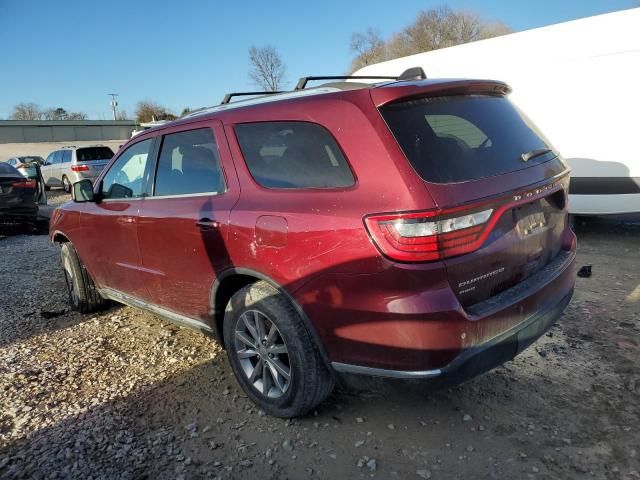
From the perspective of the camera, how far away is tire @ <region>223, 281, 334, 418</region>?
8.48 ft

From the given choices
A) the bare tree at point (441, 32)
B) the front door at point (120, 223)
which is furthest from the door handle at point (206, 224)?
the bare tree at point (441, 32)

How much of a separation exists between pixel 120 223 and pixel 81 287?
4.20 ft

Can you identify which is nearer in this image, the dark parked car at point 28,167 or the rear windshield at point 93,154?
the dark parked car at point 28,167

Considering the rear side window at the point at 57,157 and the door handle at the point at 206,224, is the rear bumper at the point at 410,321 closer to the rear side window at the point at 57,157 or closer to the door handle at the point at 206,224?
the door handle at the point at 206,224

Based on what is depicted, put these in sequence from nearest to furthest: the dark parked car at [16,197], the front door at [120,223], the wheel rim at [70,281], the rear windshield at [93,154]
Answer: the front door at [120,223], the wheel rim at [70,281], the dark parked car at [16,197], the rear windshield at [93,154]

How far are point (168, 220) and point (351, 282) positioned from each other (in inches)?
61.2

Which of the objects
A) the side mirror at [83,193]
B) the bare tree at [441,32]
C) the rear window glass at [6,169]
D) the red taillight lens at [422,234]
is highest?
the bare tree at [441,32]

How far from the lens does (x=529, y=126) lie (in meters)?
2.94

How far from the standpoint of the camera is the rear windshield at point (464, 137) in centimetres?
228

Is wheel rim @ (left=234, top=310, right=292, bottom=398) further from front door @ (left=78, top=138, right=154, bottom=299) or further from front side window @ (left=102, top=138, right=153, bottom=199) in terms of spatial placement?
front side window @ (left=102, top=138, right=153, bottom=199)

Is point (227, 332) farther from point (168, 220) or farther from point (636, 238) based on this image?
point (636, 238)

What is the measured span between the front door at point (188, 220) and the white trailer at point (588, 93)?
522cm

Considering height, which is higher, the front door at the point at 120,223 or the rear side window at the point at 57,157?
the rear side window at the point at 57,157

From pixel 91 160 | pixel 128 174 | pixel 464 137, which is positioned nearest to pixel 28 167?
pixel 91 160
